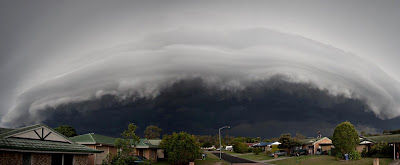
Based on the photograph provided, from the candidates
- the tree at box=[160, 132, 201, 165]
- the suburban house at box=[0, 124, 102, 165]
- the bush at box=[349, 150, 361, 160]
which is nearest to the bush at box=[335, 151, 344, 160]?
the bush at box=[349, 150, 361, 160]

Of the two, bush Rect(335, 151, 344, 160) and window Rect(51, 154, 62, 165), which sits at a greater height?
window Rect(51, 154, 62, 165)

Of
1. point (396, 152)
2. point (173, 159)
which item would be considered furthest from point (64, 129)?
point (396, 152)

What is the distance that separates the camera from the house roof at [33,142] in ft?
72.5

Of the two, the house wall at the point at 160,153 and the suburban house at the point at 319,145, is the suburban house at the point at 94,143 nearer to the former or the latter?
the house wall at the point at 160,153

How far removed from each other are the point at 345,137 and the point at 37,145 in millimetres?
42765

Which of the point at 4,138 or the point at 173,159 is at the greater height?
the point at 4,138

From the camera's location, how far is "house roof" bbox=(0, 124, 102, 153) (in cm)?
2211

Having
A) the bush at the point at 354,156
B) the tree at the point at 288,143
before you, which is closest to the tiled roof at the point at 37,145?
the bush at the point at 354,156

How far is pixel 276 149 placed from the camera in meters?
80.1

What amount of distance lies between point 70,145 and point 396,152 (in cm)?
4548

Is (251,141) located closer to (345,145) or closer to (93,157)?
(345,145)

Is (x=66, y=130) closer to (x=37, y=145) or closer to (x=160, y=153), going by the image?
(x=160, y=153)

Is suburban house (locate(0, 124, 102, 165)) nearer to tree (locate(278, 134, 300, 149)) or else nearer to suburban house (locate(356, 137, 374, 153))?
suburban house (locate(356, 137, 374, 153))

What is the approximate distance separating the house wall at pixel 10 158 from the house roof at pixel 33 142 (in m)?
0.46
